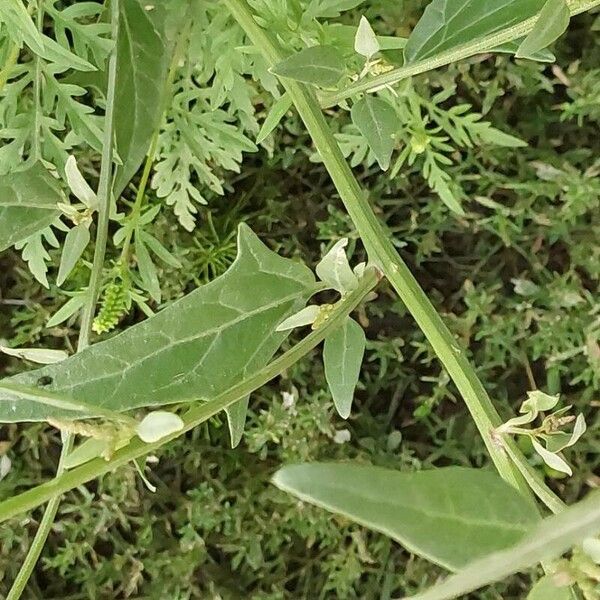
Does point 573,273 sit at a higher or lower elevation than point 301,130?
lower

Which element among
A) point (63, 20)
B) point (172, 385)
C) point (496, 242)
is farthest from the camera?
point (496, 242)

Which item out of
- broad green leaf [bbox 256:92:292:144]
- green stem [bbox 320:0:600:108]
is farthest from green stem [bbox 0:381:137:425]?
broad green leaf [bbox 256:92:292:144]

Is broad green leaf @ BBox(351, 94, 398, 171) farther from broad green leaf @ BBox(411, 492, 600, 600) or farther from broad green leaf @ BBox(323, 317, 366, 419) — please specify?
broad green leaf @ BBox(411, 492, 600, 600)

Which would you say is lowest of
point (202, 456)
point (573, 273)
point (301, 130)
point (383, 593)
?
point (383, 593)

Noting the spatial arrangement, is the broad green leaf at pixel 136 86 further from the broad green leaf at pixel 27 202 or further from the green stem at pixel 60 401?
the green stem at pixel 60 401

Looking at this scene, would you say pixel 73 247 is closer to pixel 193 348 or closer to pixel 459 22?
pixel 193 348

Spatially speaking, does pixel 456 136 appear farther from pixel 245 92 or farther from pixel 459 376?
pixel 459 376

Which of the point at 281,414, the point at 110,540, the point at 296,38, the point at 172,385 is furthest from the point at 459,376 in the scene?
the point at 110,540
